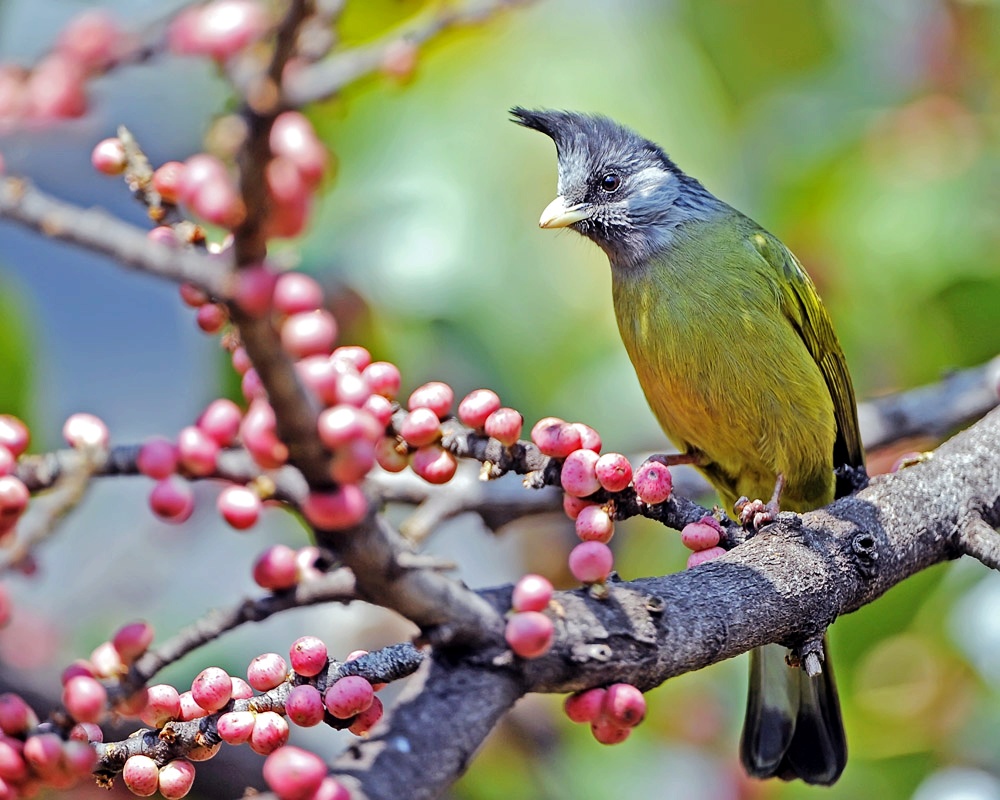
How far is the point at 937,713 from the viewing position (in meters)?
3.77

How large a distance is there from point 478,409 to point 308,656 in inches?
21.5

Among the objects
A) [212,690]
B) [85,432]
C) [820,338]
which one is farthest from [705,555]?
[820,338]

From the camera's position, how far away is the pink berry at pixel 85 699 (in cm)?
132

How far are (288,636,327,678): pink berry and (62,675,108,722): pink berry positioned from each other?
0.44 m

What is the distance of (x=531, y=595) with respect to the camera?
1522mm

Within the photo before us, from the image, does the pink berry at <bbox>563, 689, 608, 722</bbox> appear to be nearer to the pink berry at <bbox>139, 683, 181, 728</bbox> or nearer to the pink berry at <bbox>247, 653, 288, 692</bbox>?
the pink berry at <bbox>247, 653, 288, 692</bbox>

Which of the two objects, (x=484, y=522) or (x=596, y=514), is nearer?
(x=596, y=514)

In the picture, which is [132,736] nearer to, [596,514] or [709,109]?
[596,514]

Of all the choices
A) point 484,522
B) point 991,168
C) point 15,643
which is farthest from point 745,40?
point 15,643

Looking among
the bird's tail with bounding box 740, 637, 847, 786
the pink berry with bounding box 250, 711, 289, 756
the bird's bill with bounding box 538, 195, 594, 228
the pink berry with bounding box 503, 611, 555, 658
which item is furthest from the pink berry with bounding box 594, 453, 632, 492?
the bird's bill with bounding box 538, 195, 594, 228

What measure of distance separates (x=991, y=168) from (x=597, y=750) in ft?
8.52

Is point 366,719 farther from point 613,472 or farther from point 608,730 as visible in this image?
point 613,472

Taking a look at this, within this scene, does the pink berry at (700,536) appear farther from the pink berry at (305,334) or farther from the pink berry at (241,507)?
the pink berry at (305,334)

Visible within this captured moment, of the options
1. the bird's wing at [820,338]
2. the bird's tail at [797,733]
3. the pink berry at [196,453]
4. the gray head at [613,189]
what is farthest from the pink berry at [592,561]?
the gray head at [613,189]
